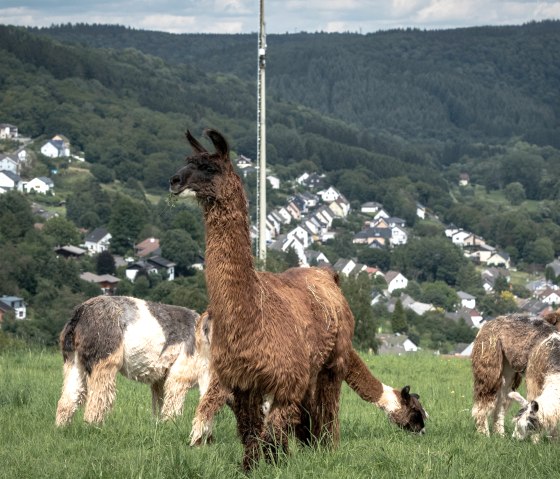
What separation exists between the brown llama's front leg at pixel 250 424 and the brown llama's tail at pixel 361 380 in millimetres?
2373

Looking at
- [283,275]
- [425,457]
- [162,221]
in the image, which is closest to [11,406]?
[283,275]

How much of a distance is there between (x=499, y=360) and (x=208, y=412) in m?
3.47

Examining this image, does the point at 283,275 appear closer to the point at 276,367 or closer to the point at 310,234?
the point at 276,367

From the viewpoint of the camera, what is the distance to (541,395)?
10867 millimetres

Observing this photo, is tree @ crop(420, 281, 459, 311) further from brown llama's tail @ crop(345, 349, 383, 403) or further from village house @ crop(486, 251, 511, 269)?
brown llama's tail @ crop(345, 349, 383, 403)

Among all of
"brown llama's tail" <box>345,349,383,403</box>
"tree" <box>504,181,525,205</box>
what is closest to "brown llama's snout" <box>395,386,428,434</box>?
"brown llama's tail" <box>345,349,383,403</box>

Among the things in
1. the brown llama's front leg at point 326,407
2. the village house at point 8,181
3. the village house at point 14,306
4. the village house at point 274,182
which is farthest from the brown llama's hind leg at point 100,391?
the village house at point 274,182

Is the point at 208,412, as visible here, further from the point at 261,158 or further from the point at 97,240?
the point at 97,240

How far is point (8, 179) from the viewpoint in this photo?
14450cm

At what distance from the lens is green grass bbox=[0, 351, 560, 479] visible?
8.47 m

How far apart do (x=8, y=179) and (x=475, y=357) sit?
451ft

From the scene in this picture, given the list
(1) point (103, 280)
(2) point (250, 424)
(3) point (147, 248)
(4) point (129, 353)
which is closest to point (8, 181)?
(3) point (147, 248)

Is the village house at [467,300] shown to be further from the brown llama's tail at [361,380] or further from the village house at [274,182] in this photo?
the brown llama's tail at [361,380]

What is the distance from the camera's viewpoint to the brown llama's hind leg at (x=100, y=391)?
10.9 m
